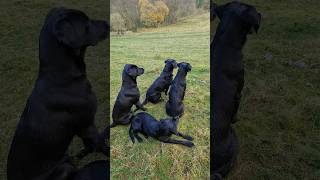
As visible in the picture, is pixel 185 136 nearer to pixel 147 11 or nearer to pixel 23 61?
pixel 147 11

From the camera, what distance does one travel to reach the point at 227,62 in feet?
17.0

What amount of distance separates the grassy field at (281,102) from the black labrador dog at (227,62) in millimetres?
1622

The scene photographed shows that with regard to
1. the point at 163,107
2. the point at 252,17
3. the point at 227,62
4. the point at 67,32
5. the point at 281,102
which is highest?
the point at 252,17

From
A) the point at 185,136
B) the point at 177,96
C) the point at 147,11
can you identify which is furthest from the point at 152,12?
the point at 185,136

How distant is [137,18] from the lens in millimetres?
4582

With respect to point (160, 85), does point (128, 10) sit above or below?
above

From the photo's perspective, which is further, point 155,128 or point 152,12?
point 155,128

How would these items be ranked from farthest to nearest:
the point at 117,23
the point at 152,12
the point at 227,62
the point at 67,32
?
1. the point at 227,62
2. the point at 152,12
3. the point at 117,23
4. the point at 67,32

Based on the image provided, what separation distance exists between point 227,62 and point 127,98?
3.70ft

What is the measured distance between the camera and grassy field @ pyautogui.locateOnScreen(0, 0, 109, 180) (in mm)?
8734

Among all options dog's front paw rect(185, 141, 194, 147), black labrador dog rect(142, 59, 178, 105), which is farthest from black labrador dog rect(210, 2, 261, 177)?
dog's front paw rect(185, 141, 194, 147)

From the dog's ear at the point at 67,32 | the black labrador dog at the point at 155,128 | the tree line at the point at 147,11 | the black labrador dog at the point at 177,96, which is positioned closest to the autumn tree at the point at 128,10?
the tree line at the point at 147,11

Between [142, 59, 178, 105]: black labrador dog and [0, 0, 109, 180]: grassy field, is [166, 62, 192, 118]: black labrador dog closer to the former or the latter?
[142, 59, 178, 105]: black labrador dog

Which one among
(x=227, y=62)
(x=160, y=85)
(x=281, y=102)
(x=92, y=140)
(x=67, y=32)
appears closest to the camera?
(x=67, y=32)
